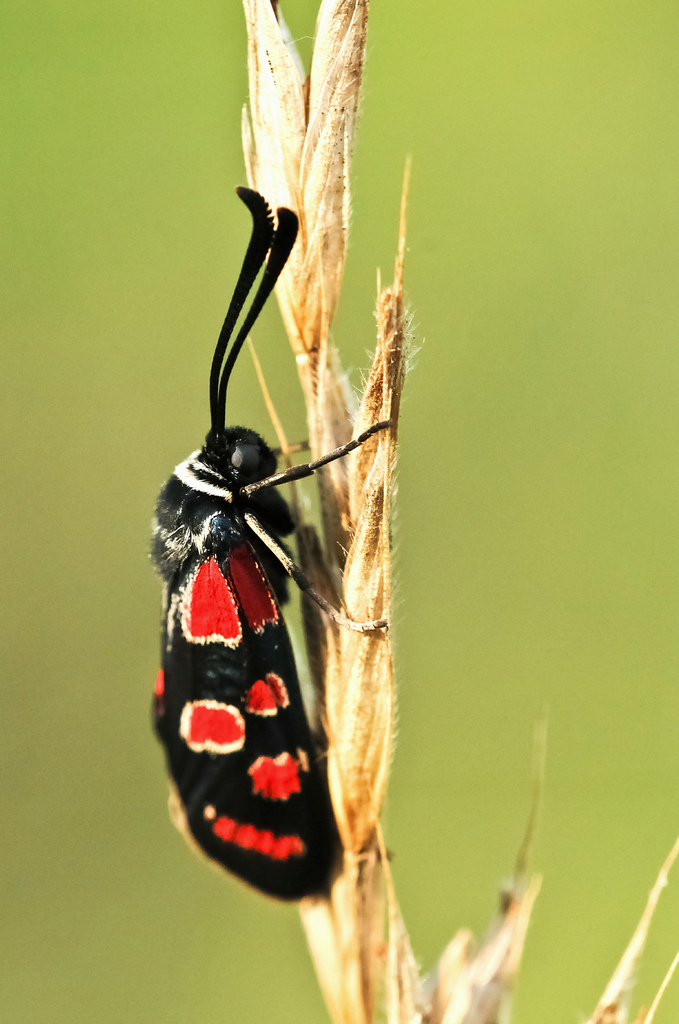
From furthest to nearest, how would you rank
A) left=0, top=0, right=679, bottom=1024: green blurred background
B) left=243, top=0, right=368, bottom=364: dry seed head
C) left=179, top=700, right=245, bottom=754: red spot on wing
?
1. left=0, top=0, right=679, bottom=1024: green blurred background
2. left=179, top=700, right=245, bottom=754: red spot on wing
3. left=243, top=0, right=368, bottom=364: dry seed head

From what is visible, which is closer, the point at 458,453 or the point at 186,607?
the point at 186,607

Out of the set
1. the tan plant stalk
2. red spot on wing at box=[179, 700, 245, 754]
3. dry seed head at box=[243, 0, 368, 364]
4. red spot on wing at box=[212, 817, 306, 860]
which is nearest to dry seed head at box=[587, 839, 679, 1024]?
the tan plant stalk

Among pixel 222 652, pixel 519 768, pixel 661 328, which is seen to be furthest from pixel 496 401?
pixel 222 652

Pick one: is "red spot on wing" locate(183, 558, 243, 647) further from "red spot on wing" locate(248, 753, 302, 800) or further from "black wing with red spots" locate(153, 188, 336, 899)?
"red spot on wing" locate(248, 753, 302, 800)

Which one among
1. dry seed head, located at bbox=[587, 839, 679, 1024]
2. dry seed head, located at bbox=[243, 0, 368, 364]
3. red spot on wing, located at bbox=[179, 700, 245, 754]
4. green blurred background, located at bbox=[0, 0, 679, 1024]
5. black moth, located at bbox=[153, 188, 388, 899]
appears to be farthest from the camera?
green blurred background, located at bbox=[0, 0, 679, 1024]

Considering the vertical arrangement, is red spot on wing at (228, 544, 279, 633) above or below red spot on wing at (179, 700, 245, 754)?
above

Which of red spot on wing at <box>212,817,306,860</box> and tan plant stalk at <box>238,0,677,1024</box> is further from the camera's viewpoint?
red spot on wing at <box>212,817,306,860</box>

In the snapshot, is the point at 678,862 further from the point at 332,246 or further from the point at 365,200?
the point at 365,200
